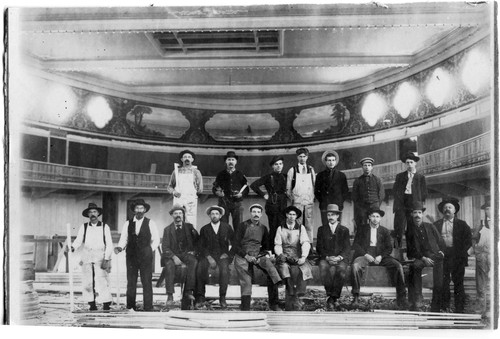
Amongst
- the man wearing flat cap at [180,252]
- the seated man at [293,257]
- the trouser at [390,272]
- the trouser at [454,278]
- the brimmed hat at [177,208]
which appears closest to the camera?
the trouser at [454,278]

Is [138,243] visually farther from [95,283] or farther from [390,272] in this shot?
[390,272]

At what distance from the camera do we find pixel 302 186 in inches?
218

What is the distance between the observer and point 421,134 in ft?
17.5

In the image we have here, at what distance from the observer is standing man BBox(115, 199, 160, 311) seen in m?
5.53

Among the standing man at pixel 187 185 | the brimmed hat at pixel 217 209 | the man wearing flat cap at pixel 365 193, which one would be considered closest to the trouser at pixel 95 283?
the standing man at pixel 187 185

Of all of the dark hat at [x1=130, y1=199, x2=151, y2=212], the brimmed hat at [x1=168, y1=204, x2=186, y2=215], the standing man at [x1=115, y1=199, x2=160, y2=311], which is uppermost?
the dark hat at [x1=130, y1=199, x2=151, y2=212]

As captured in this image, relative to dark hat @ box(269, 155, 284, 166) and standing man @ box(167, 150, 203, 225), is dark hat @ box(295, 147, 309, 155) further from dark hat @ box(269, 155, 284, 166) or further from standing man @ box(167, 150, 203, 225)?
standing man @ box(167, 150, 203, 225)

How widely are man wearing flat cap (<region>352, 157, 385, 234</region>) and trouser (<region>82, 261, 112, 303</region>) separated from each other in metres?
2.40

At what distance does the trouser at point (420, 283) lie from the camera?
17.0ft

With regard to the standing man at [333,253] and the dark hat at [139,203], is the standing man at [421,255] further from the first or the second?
the dark hat at [139,203]

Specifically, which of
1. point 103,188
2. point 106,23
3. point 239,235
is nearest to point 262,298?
point 239,235

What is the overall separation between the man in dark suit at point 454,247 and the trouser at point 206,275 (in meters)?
1.92

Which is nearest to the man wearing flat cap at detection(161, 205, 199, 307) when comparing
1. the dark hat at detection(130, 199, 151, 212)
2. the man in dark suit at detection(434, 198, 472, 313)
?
the dark hat at detection(130, 199, 151, 212)

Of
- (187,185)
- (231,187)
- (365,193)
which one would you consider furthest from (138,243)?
(365,193)
